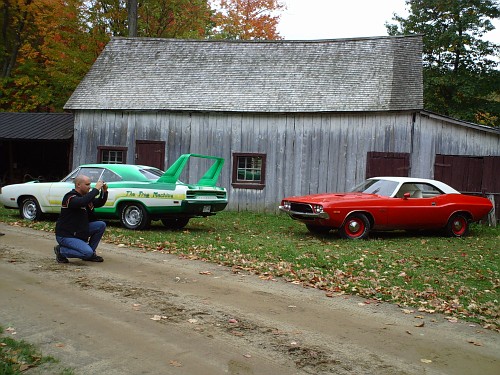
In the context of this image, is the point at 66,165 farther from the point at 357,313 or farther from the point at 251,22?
the point at 357,313

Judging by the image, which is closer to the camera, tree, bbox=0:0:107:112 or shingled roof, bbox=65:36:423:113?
shingled roof, bbox=65:36:423:113

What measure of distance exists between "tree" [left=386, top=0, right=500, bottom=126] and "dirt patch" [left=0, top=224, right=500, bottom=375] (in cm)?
2522

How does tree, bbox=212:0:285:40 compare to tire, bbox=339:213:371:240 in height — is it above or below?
above

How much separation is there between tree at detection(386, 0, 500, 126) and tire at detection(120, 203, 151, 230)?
845 inches

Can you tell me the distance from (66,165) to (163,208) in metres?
15.4

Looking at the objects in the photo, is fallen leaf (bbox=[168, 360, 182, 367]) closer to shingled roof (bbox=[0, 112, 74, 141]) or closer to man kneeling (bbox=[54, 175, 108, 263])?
man kneeling (bbox=[54, 175, 108, 263])

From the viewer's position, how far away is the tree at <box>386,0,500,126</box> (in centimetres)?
2950

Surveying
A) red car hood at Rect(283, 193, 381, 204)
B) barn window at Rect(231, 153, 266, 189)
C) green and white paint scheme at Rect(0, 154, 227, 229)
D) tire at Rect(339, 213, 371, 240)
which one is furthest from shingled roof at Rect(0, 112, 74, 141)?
tire at Rect(339, 213, 371, 240)

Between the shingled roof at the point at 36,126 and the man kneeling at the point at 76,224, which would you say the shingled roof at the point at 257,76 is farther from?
the man kneeling at the point at 76,224

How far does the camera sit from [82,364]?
4.55m

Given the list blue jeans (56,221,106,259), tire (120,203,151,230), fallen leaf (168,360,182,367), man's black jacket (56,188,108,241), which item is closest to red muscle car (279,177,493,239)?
tire (120,203,151,230)

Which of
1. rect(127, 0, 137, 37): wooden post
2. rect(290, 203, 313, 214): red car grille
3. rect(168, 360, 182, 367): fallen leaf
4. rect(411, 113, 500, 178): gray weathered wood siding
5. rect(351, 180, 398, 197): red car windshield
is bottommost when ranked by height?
rect(168, 360, 182, 367): fallen leaf

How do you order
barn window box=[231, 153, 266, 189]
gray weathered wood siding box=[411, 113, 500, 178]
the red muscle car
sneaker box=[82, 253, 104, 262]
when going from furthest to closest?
barn window box=[231, 153, 266, 189] < gray weathered wood siding box=[411, 113, 500, 178] < the red muscle car < sneaker box=[82, 253, 104, 262]

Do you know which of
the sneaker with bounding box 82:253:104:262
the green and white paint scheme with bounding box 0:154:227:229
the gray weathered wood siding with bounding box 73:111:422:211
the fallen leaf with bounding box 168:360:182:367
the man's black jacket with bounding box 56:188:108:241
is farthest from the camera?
the gray weathered wood siding with bounding box 73:111:422:211
